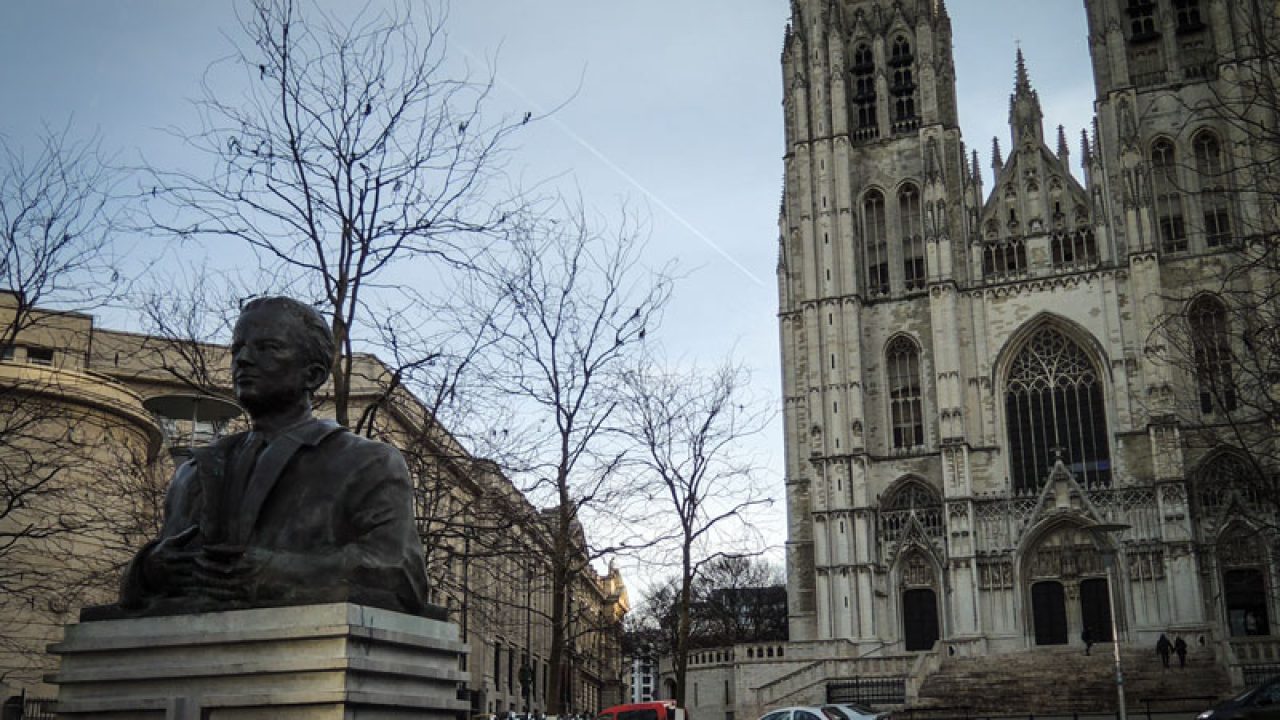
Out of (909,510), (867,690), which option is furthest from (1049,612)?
A: (867,690)

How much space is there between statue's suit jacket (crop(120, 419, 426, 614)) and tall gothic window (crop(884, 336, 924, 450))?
149 feet

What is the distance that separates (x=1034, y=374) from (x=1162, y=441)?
5976mm

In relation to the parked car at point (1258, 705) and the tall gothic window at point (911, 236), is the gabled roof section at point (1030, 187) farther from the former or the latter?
the parked car at point (1258, 705)

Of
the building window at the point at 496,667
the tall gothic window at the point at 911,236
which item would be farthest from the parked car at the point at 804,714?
the tall gothic window at the point at 911,236

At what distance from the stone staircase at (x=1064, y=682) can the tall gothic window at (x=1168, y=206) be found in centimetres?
1587

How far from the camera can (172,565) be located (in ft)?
15.2

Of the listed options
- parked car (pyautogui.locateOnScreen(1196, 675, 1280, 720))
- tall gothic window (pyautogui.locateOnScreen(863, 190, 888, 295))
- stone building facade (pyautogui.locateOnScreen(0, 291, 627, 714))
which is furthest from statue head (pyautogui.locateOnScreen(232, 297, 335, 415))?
tall gothic window (pyautogui.locateOnScreen(863, 190, 888, 295))

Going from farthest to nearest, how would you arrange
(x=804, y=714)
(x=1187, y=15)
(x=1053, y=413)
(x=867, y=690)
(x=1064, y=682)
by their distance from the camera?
(x=1187, y=15), (x=1053, y=413), (x=867, y=690), (x=1064, y=682), (x=804, y=714)

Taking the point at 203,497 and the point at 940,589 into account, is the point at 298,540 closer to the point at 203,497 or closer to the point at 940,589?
the point at 203,497

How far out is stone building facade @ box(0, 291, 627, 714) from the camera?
15.5m

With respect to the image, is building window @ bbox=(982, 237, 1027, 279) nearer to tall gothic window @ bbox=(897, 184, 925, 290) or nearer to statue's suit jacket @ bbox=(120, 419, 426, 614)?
tall gothic window @ bbox=(897, 184, 925, 290)

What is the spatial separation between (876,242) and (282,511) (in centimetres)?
4866

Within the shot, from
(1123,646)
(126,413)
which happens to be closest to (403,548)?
(126,413)

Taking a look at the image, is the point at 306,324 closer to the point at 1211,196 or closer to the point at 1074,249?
the point at 1211,196
